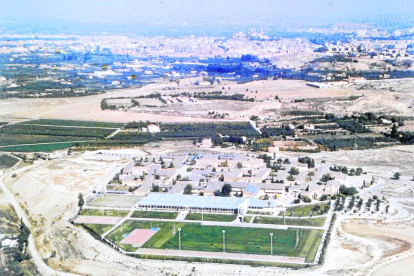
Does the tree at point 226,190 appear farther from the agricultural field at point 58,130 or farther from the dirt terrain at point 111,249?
the agricultural field at point 58,130

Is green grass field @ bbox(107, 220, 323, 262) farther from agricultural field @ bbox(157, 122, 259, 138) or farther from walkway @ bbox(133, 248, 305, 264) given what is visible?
agricultural field @ bbox(157, 122, 259, 138)

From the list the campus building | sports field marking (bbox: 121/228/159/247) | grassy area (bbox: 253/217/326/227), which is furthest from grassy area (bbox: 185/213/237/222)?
sports field marking (bbox: 121/228/159/247)

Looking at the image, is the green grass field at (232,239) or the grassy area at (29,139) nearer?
the green grass field at (232,239)

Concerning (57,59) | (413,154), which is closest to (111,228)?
(413,154)

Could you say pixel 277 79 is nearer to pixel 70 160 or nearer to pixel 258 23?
pixel 70 160

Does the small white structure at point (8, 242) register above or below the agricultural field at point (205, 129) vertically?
above

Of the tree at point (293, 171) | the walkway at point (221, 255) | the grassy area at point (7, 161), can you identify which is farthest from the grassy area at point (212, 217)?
the grassy area at point (7, 161)
